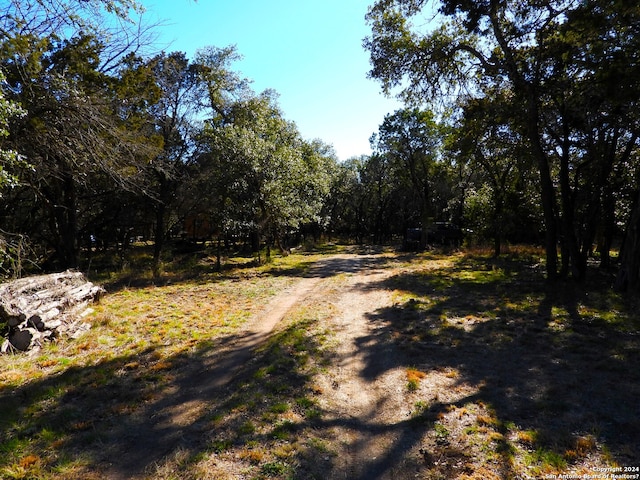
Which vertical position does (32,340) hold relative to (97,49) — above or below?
below

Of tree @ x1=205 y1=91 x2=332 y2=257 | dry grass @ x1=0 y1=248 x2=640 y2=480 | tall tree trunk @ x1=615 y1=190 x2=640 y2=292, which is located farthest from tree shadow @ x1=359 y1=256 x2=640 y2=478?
tree @ x1=205 y1=91 x2=332 y2=257

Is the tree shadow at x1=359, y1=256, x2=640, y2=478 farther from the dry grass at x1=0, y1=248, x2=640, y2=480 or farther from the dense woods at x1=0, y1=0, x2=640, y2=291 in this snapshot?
the dense woods at x1=0, y1=0, x2=640, y2=291

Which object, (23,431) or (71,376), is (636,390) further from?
(71,376)

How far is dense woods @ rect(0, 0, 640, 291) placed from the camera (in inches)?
288

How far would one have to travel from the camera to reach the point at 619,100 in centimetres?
796

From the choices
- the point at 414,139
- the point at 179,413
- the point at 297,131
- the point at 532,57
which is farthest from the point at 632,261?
the point at 297,131

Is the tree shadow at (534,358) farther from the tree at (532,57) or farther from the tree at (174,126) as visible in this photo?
the tree at (174,126)

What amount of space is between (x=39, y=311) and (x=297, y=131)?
24.2 metres

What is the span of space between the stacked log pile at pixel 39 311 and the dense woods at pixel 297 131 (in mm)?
503

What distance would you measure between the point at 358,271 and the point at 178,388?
12.4m

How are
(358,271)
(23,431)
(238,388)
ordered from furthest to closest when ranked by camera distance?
1. (358,271)
2. (238,388)
3. (23,431)

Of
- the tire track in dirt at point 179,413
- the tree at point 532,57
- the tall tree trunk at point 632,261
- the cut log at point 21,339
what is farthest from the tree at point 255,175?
the tall tree trunk at point 632,261

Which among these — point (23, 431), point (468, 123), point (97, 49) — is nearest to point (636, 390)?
point (23, 431)

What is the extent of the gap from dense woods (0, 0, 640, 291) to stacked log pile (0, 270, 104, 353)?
Result: 19.8 inches
